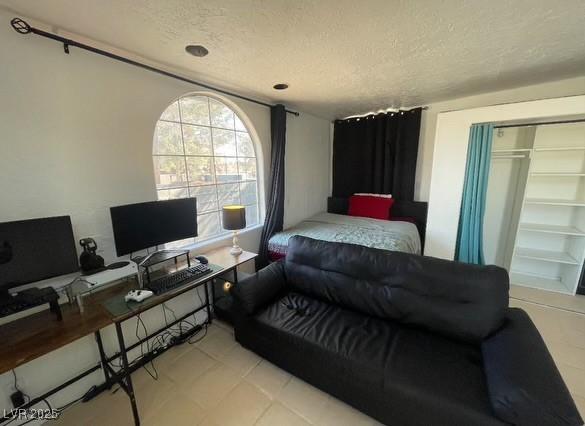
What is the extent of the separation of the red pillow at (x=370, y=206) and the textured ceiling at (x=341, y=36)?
1.72 m

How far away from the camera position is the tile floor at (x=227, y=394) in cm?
141

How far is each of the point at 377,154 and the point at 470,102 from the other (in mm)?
1289

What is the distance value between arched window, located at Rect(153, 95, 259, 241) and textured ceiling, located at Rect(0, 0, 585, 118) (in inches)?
14.8

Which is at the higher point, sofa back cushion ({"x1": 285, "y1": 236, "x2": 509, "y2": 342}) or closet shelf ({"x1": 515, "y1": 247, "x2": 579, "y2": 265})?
sofa back cushion ({"x1": 285, "y1": 236, "x2": 509, "y2": 342})

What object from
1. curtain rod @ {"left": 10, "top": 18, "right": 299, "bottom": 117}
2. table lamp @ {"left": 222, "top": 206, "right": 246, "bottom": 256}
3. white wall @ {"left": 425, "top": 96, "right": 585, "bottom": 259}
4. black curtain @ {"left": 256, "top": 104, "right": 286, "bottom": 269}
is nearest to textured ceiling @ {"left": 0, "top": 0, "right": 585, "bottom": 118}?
curtain rod @ {"left": 10, "top": 18, "right": 299, "bottom": 117}

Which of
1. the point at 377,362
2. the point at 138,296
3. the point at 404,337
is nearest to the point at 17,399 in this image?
→ the point at 138,296

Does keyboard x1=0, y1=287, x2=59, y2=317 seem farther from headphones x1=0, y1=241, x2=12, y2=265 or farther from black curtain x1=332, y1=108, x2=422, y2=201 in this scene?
black curtain x1=332, y1=108, x2=422, y2=201

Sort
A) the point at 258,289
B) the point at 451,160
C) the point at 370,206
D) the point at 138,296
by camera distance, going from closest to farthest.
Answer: the point at 138,296
the point at 258,289
the point at 451,160
the point at 370,206

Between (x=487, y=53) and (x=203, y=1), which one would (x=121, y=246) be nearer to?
(x=203, y=1)

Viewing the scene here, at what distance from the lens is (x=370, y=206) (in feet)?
12.1

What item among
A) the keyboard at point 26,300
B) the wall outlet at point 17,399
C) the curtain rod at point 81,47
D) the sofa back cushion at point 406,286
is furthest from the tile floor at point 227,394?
the curtain rod at point 81,47

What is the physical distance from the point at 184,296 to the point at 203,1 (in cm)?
217

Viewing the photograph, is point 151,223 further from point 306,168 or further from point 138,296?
point 306,168

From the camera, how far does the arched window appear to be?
212 cm
